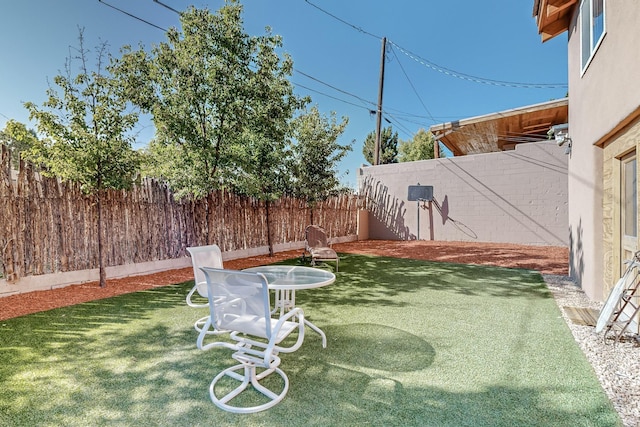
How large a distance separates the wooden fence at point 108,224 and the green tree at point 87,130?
1.05 ft

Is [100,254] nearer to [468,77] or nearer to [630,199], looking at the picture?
[630,199]

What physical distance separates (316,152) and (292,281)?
6557mm

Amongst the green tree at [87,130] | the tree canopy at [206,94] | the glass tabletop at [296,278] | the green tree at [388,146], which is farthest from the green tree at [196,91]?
the green tree at [388,146]

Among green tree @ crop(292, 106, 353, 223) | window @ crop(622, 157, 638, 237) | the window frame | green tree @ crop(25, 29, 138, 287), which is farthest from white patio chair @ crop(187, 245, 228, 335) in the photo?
green tree @ crop(292, 106, 353, 223)

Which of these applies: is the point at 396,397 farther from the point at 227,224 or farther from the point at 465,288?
the point at 227,224

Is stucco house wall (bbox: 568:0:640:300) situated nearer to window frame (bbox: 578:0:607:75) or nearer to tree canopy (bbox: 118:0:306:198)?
window frame (bbox: 578:0:607:75)

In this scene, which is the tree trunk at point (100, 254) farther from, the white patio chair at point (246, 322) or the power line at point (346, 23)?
the power line at point (346, 23)

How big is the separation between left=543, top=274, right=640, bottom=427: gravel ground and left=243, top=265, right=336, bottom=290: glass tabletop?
88.3 inches

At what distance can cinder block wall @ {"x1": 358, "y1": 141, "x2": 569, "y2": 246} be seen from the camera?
995 cm

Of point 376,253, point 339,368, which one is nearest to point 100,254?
point 339,368

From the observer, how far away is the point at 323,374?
8.44ft

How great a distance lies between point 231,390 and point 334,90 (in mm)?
14539

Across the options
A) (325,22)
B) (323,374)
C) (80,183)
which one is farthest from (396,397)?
(325,22)

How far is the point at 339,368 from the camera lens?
8.73 ft
